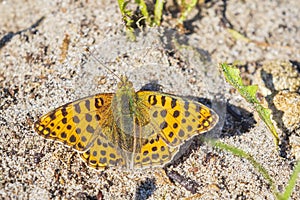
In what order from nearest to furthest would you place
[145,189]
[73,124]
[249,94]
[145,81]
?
[73,124] → [145,189] → [249,94] → [145,81]

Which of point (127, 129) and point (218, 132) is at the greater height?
point (127, 129)

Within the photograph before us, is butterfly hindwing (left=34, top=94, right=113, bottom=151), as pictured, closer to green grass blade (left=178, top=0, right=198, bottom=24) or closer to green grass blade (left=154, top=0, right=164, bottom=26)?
green grass blade (left=154, top=0, right=164, bottom=26)

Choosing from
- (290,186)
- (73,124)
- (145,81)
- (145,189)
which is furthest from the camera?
(145,81)

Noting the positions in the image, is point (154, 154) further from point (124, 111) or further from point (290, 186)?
point (290, 186)

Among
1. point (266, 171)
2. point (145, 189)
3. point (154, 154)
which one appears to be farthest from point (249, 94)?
point (145, 189)

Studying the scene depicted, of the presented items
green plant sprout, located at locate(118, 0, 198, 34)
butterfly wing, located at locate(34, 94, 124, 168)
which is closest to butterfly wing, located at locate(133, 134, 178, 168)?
butterfly wing, located at locate(34, 94, 124, 168)

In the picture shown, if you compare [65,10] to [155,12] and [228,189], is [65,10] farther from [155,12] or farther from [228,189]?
[228,189]

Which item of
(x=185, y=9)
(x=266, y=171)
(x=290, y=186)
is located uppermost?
(x=185, y=9)
